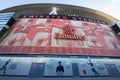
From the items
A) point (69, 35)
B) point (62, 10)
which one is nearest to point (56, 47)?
point (69, 35)

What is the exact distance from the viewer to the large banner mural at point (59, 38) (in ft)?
93.1

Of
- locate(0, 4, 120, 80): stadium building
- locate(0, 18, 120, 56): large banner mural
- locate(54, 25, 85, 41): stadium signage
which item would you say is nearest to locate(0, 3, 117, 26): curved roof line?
locate(0, 4, 120, 80): stadium building

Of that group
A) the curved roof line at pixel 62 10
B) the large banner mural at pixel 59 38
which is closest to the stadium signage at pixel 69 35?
the large banner mural at pixel 59 38

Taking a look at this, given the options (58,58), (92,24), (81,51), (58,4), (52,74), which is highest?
(58,4)

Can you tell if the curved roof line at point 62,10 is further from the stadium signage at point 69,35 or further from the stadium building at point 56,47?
the stadium signage at point 69,35

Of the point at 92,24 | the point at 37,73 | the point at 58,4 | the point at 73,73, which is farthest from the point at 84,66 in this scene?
the point at 58,4

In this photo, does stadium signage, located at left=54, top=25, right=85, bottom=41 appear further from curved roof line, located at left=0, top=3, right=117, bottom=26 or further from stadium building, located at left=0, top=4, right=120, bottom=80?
curved roof line, located at left=0, top=3, right=117, bottom=26

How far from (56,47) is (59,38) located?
2492 mm

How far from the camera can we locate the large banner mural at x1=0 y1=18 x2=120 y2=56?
28391 mm

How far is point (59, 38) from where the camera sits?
30.7m

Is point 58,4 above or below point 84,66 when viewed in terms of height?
above

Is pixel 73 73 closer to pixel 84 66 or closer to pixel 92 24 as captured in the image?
pixel 84 66

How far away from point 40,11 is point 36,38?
46.5 feet

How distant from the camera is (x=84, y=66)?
2425cm
